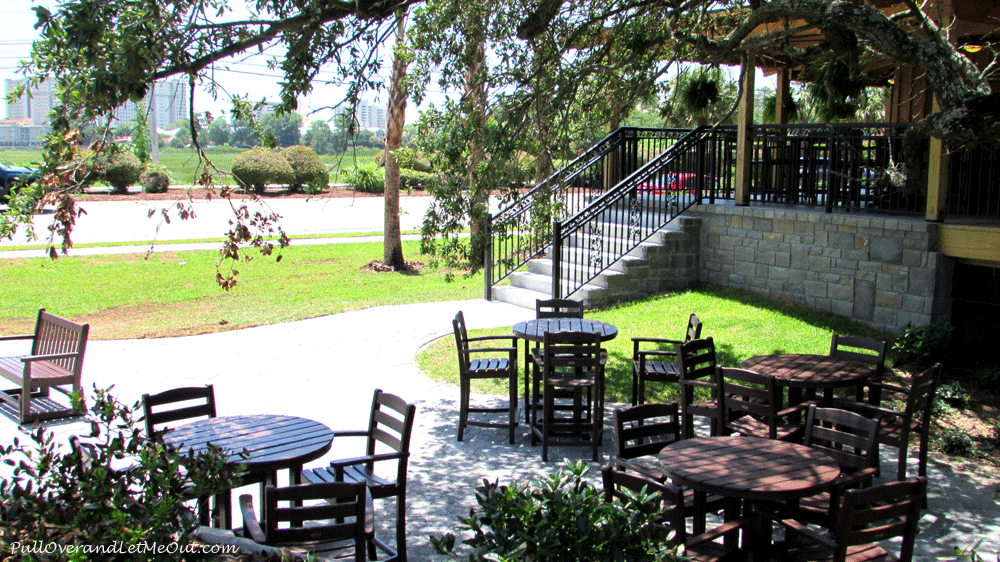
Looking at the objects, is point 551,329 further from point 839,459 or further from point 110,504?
point 110,504

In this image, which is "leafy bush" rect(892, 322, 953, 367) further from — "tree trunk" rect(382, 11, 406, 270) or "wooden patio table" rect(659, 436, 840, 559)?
"tree trunk" rect(382, 11, 406, 270)

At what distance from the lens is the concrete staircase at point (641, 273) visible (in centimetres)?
1151

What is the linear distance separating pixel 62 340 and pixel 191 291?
24.3 feet

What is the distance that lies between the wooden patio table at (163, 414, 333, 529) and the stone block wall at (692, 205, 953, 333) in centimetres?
727

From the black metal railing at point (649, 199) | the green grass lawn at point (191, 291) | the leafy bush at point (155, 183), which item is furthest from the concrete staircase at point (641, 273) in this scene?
the leafy bush at point (155, 183)

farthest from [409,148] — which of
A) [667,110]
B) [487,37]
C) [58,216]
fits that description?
[58,216]

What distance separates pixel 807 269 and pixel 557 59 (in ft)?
15.7

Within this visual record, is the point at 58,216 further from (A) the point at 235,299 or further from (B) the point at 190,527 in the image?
(A) the point at 235,299

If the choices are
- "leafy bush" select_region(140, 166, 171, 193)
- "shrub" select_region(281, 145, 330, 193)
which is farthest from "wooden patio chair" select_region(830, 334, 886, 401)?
"leafy bush" select_region(140, 166, 171, 193)

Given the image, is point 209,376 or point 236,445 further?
point 209,376

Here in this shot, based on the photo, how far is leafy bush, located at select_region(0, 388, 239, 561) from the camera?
2555mm

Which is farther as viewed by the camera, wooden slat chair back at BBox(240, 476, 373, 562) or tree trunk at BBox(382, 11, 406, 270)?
tree trunk at BBox(382, 11, 406, 270)

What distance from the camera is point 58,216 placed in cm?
499

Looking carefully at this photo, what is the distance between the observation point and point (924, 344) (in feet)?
27.1
